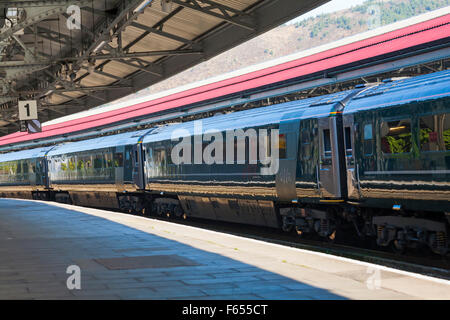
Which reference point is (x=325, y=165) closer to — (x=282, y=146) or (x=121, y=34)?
(x=282, y=146)

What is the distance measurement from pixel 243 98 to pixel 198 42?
5161 millimetres

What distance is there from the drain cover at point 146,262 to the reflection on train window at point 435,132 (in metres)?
4.71

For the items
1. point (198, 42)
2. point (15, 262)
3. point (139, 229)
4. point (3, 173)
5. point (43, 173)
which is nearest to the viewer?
point (15, 262)

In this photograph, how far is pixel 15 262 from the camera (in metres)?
10.5

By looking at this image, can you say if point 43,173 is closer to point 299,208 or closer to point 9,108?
point 9,108

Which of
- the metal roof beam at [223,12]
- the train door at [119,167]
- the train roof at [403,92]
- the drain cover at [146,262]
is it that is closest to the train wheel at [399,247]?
the train roof at [403,92]

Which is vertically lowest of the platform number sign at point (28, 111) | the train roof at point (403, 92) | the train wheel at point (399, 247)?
the train wheel at point (399, 247)

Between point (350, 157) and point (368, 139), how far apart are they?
0.76 m

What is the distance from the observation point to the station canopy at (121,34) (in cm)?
1614

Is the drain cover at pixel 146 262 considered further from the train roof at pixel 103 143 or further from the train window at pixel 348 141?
the train roof at pixel 103 143

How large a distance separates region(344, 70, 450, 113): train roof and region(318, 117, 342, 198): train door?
58cm

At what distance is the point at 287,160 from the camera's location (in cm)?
1600

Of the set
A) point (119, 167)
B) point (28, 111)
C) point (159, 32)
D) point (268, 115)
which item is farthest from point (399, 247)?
point (119, 167)
